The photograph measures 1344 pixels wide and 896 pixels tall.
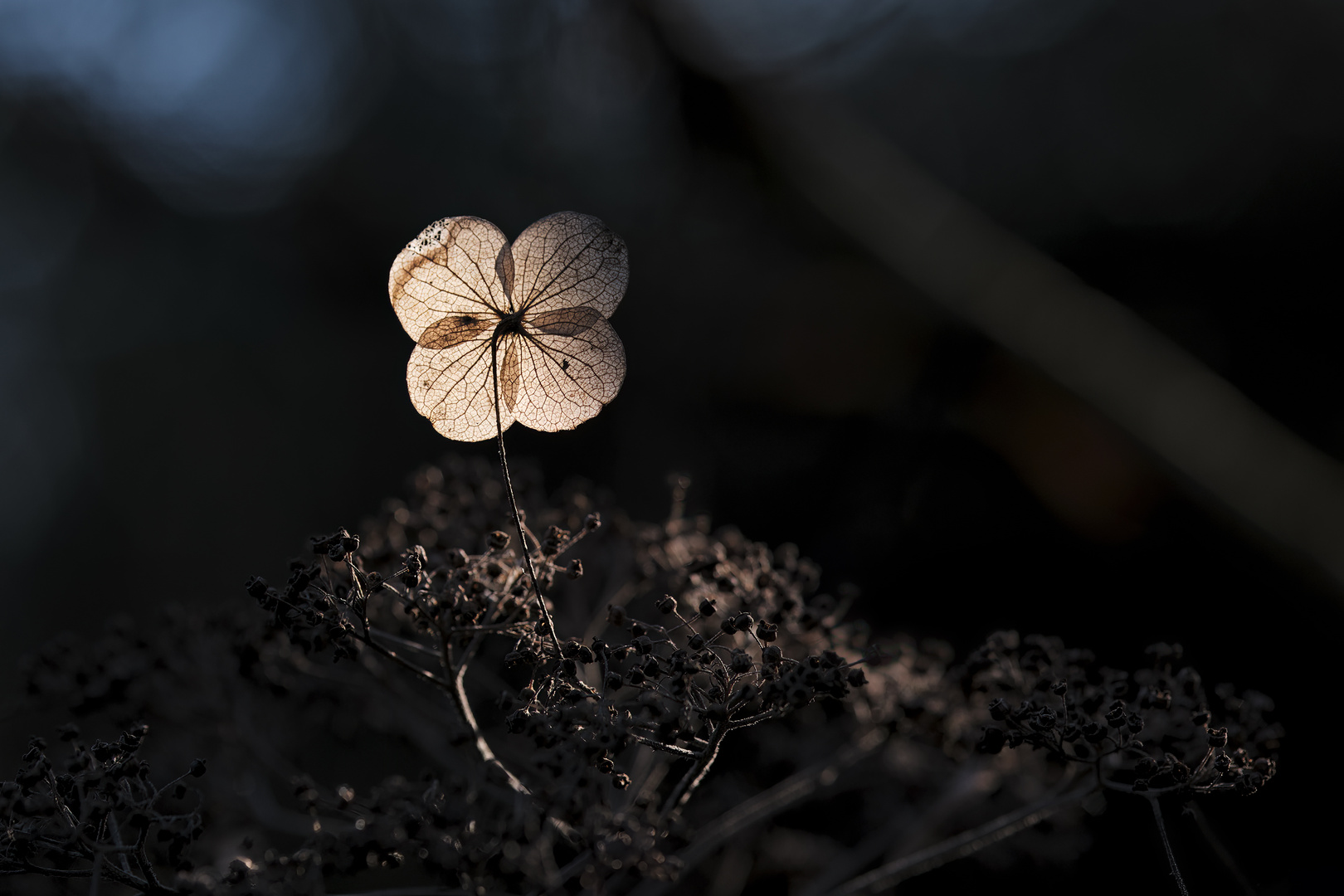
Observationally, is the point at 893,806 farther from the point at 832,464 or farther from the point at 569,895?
the point at 832,464

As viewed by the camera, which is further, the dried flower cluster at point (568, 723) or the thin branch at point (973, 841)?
the thin branch at point (973, 841)

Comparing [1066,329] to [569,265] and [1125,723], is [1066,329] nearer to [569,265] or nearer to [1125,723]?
[1125,723]

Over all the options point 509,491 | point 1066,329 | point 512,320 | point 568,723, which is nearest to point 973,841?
point 568,723

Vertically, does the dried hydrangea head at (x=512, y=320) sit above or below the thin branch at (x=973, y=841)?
above

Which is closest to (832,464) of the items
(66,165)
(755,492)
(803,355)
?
(755,492)

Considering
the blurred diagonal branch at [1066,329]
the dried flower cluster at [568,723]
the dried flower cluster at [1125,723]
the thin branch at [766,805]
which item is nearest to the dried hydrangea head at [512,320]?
the dried flower cluster at [568,723]

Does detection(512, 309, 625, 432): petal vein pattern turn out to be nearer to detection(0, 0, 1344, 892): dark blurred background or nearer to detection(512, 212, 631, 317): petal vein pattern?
detection(512, 212, 631, 317): petal vein pattern

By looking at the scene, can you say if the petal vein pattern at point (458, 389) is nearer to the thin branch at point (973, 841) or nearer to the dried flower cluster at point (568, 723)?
the dried flower cluster at point (568, 723)
